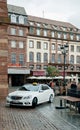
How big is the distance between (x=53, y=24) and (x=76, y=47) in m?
9.14

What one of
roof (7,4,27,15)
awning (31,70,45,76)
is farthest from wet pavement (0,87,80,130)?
roof (7,4,27,15)

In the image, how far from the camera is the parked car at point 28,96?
15513 mm

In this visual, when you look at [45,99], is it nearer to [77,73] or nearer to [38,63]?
[38,63]

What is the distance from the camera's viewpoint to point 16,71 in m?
59.7

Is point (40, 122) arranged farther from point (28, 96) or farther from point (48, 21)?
point (48, 21)

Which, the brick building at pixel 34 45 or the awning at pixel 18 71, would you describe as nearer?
the awning at pixel 18 71

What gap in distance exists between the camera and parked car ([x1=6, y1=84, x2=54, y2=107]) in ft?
50.9

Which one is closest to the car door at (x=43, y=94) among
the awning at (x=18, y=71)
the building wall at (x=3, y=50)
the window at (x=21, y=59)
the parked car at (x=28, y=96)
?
the parked car at (x=28, y=96)

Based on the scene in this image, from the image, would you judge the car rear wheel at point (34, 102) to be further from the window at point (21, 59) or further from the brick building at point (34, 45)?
the window at point (21, 59)

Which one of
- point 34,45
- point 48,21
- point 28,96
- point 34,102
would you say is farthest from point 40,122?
point 48,21

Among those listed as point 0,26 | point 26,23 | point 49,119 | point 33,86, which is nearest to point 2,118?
point 49,119

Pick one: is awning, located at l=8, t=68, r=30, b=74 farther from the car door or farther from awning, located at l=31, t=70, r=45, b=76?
the car door

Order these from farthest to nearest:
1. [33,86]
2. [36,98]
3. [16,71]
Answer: [16,71], [33,86], [36,98]

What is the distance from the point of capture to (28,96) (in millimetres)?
15672
